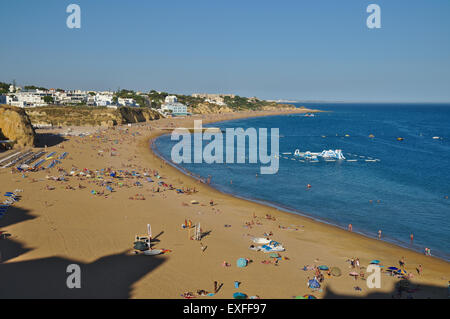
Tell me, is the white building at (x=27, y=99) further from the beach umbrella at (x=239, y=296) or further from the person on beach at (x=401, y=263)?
the person on beach at (x=401, y=263)

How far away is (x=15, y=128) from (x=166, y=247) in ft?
129

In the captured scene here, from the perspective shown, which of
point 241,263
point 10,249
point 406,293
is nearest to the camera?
point 406,293

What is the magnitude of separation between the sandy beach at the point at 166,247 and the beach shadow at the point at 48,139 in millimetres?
22451

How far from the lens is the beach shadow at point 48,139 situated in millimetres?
52925

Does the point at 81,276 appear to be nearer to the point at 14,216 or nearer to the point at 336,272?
the point at 14,216

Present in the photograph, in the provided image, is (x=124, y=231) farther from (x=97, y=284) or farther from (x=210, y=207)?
(x=210, y=207)

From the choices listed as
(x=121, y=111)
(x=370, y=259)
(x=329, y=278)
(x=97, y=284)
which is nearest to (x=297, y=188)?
(x=370, y=259)

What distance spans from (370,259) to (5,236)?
66.8 ft

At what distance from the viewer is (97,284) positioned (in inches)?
579

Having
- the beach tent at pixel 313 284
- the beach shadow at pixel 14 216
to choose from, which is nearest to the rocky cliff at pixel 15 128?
the beach shadow at pixel 14 216

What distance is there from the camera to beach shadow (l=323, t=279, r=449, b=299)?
14.7 m

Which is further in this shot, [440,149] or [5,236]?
[440,149]

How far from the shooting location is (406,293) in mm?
15172

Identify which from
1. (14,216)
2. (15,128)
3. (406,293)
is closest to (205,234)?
→ (406,293)
